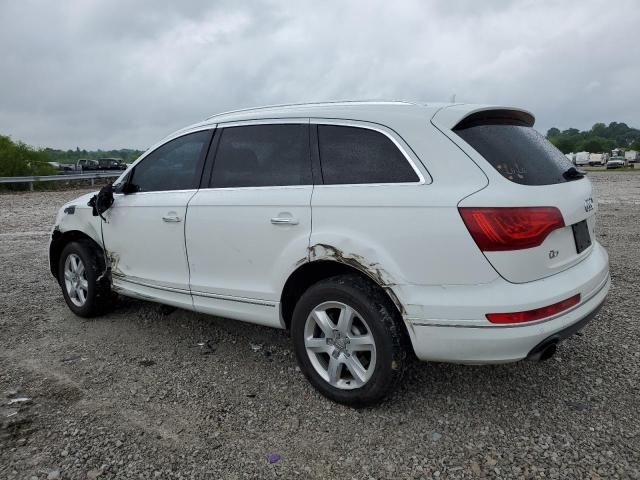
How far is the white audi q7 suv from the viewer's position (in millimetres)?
2639

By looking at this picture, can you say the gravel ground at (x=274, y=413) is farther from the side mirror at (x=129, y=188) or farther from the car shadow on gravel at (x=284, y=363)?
the side mirror at (x=129, y=188)

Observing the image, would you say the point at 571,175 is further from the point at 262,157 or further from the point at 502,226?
the point at 262,157

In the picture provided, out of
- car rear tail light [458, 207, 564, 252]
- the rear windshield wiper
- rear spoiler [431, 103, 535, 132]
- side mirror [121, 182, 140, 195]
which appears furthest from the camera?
side mirror [121, 182, 140, 195]

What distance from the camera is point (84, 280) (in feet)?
15.9

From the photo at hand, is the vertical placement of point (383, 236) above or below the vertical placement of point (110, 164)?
below

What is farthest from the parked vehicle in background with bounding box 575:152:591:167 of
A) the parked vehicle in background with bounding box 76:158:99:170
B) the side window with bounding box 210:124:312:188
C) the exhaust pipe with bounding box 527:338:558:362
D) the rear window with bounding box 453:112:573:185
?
the exhaust pipe with bounding box 527:338:558:362

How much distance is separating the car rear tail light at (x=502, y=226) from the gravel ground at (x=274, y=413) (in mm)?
1072

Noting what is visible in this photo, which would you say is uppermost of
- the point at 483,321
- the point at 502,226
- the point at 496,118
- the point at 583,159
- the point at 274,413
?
the point at 496,118

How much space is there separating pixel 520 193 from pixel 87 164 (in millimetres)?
48336

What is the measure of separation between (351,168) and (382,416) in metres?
1.48

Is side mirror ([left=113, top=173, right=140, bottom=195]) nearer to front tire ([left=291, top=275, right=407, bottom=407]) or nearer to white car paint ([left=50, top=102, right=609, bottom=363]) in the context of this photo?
white car paint ([left=50, top=102, right=609, bottom=363])

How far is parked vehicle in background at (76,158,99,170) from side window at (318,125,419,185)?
45422 millimetres

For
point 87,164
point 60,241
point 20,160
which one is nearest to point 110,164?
point 87,164

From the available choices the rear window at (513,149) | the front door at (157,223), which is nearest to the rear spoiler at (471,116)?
the rear window at (513,149)
